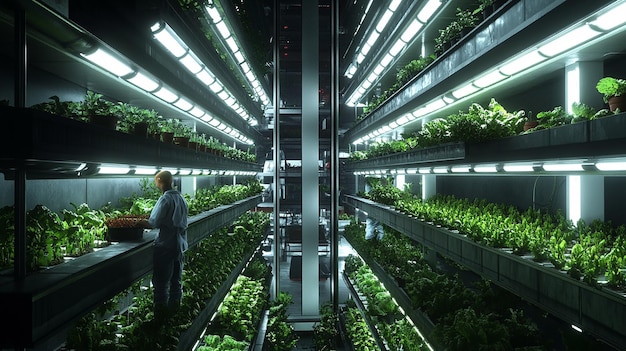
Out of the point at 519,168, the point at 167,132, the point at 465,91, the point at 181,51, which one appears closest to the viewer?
the point at 519,168

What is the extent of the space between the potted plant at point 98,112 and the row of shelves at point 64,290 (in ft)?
2.39

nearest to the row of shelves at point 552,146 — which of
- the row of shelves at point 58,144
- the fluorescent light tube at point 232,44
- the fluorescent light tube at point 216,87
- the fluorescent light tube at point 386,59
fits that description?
the row of shelves at point 58,144

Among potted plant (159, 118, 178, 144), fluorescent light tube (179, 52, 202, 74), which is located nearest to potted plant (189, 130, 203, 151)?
potted plant (159, 118, 178, 144)

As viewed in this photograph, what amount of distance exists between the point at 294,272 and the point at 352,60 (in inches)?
243

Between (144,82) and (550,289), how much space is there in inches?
113

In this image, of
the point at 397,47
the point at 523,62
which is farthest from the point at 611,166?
the point at 397,47

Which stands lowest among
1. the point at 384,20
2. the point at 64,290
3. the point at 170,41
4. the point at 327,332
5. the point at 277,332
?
the point at 327,332

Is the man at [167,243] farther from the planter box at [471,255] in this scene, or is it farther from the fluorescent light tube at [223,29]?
the fluorescent light tube at [223,29]

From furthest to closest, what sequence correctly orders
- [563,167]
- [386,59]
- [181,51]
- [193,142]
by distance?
1. [386,59]
2. [193,142]
3. [181,51]
4. [563,167]

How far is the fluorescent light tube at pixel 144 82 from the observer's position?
124 inches

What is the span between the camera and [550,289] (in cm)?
234

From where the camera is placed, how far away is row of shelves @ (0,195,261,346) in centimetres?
166

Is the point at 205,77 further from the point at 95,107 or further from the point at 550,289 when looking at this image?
the point at 550,289

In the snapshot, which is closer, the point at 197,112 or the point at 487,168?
the point at 487,168
